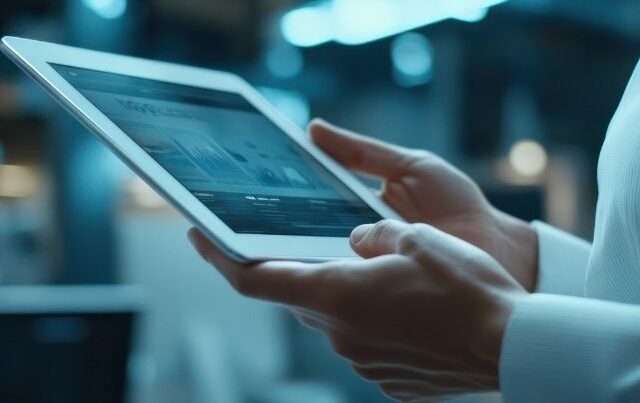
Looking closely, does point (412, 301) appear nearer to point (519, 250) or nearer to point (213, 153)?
point (213, 153)

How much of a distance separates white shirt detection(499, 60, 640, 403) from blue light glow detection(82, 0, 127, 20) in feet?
9.52

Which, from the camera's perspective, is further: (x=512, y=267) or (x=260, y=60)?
(x=260, y=60)

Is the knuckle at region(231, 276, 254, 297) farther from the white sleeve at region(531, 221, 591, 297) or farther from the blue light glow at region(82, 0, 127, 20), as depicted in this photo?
the blue light glow at region(82, 0, 127, 20)

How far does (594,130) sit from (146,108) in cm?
310

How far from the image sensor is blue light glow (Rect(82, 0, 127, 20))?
311 cm

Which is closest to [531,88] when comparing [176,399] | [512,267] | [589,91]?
[589,91]

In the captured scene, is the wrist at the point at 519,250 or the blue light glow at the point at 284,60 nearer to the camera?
the wrist at the point at 519,250

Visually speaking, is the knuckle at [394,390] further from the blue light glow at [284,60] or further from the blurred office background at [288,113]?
the blue light glow at [284,60]

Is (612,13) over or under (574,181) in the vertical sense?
over

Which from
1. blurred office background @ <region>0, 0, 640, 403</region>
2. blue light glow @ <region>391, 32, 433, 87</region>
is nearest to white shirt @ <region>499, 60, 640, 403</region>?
blurred office background @ <region>0, 0, 640, 403</region>

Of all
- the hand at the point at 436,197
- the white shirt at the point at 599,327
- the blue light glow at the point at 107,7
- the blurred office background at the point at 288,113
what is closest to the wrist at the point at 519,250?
the hand at the point at 436,197

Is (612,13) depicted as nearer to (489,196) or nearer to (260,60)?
(489,196)

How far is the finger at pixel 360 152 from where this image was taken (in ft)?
3.00

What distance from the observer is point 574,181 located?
3.65 m
